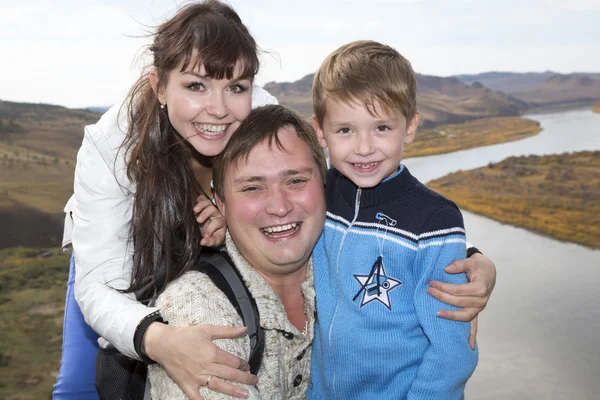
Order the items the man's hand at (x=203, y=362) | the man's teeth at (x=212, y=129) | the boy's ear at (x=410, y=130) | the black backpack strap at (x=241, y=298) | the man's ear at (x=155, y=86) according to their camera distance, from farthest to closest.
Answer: the man's ear at (x=155, y=86), the man's teeth at (x=212, y=129), the boy's ear at (x=410, y=130), the black backpack strap at (x=241, y=298), the man's hand at (x=203, y=362)

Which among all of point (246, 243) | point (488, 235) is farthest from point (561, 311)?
point (246, 243)

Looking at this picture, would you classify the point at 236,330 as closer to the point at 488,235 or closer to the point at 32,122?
the point at 488,235

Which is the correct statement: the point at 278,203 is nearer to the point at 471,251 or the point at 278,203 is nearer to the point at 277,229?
the point at 277,229

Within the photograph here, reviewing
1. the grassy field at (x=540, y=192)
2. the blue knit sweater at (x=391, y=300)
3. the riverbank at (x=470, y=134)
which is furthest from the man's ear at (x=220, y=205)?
the riverbank at (x=470, y=134)

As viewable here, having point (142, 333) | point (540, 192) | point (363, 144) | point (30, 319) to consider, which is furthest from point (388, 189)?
point (540, 192)

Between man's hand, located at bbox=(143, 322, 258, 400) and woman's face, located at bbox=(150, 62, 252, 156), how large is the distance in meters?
0.69

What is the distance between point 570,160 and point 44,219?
7.21m

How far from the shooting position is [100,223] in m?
1.98

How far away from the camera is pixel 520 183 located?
24.3ft

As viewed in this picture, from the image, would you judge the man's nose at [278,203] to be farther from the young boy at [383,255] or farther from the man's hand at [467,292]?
the man's hand at [467,292]

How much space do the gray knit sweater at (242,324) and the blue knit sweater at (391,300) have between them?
13 centimetres

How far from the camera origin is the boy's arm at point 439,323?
166 centimetres

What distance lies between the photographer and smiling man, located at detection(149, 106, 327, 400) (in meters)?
1.67

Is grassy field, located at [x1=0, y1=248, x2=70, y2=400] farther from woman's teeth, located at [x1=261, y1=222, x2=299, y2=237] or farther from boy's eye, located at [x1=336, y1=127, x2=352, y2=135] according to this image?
boy's eye, located at [x1=336, y1=127, x2=352, y2=135]
